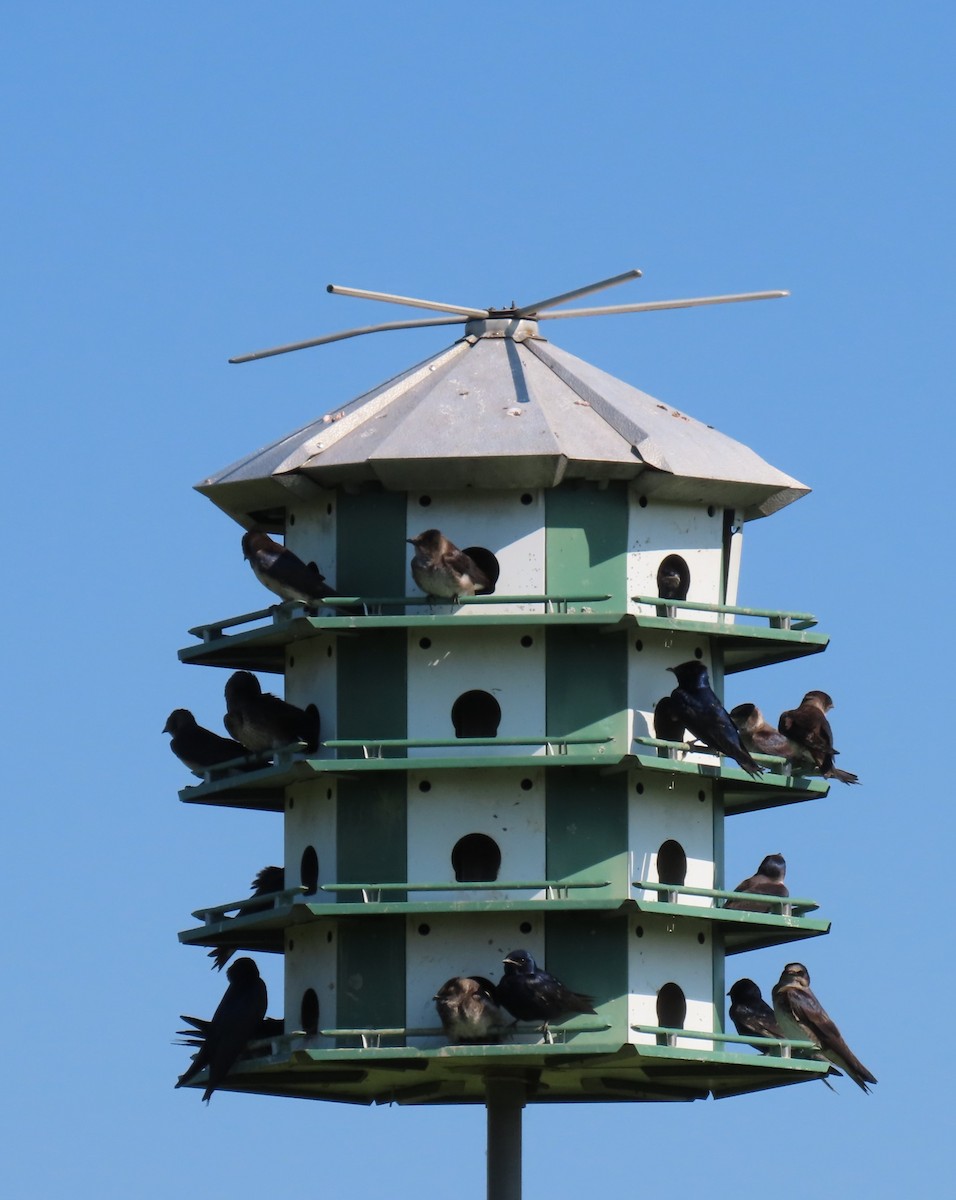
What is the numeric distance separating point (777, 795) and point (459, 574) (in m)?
2.61

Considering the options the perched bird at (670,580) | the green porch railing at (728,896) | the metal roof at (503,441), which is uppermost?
the metal roof at (503,441)

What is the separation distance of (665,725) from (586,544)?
1166 millimetres

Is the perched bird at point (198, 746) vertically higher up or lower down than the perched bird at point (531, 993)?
higher up

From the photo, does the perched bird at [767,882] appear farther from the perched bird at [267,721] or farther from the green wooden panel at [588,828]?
the perched bird at [267,721]

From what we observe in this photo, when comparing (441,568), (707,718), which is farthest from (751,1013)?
(441,568)

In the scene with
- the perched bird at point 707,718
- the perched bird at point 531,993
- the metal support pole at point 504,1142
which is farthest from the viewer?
the metal support pole at point 504,1142

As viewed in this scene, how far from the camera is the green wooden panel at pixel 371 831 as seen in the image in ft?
79.7

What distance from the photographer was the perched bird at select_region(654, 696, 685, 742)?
2462cm

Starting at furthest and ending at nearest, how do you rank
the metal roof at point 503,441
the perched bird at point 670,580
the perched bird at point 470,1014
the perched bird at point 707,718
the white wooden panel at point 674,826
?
the perched bird at point 670,580, the metal roof at point 503,441, the white wooden panel at point 674,826, the perched bird at point 707,718, the perched bird at point 470,1014

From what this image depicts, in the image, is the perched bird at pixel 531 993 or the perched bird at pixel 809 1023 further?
the perched bird at pixel 809 1023

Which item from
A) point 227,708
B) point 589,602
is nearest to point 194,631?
point 227,708

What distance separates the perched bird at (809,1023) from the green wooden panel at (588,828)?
147 centimetres

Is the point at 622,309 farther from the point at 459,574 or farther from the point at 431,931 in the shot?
the point at 431,931

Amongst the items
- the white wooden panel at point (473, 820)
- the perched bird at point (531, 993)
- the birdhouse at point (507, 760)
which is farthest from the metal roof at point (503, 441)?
the perched bird at point (531, 993)
